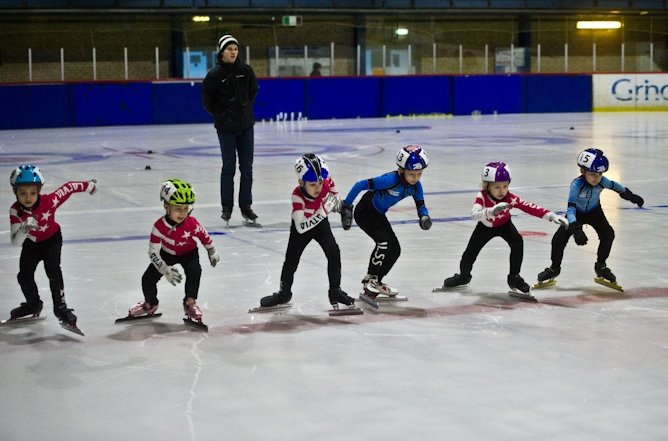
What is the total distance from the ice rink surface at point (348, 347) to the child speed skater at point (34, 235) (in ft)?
0.62

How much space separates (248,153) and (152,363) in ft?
20.0

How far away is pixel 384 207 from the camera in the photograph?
7734 millimetres

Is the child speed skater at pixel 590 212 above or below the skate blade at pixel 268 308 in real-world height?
above

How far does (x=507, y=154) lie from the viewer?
19.7 meters

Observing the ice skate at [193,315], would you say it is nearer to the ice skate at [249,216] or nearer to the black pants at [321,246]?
the black pants at [321,246]

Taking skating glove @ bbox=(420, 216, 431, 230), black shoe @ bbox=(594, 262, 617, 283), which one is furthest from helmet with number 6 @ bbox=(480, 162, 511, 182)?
black shoe @ bbox=(594, 262, 617, 283)

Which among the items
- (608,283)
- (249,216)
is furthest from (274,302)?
(249,216)

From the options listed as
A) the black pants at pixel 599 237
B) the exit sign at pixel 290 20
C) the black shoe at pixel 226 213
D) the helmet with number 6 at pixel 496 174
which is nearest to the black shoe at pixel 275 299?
the helmet with number 6 at pixel 496 174

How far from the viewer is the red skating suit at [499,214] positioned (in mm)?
7539

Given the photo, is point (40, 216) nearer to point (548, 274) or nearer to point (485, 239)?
point (485, 239)

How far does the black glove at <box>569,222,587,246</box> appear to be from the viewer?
7.54 metres

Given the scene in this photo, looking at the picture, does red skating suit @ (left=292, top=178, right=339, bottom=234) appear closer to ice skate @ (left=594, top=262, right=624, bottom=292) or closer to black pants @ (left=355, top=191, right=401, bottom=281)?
black pants @ (left=355, top=191, right=401, bottom=281)

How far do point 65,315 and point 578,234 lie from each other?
3.59m

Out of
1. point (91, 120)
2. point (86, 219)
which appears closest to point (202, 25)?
point (91, 120)
